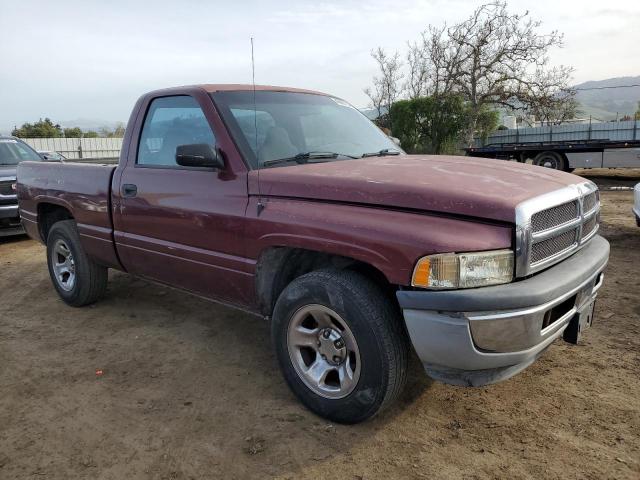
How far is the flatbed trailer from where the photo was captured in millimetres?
14484

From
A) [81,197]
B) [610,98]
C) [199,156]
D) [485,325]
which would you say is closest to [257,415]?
[485,325]

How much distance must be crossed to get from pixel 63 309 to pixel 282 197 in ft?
10.5

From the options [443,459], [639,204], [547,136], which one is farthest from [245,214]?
[547,136]

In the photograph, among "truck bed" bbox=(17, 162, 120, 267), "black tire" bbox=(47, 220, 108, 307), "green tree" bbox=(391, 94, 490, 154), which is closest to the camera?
"truck bed" bbox=(17, 162, 120, 267)

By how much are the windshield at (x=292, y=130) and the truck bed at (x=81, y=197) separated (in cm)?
141

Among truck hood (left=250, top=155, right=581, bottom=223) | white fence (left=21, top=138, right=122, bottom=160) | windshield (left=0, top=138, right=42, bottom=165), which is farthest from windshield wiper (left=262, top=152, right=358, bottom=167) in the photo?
white fence (left=21, top=138, right=122, bottom=160)

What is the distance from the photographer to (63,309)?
4.97 m

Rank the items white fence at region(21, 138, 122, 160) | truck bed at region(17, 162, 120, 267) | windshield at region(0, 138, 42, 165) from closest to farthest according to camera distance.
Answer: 1. truck bed at region(17, 162, 120, 267)
2. windshield at region(0, 138, 42, 165)
3. white fence at region(21, 138, 122, 160)

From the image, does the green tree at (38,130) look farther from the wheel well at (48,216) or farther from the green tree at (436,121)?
the wheel well at (48,216)

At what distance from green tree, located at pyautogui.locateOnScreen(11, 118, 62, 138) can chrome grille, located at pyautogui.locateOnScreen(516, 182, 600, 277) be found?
3104 centimetres

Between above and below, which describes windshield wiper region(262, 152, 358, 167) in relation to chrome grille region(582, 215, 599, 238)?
above

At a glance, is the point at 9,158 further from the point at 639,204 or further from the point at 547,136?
the point at 547,136

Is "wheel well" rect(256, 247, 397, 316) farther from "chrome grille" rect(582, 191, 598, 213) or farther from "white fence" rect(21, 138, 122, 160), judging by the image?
"white fence" rect(21, 138, 122, 160)

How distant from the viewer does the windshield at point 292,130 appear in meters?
3.32
